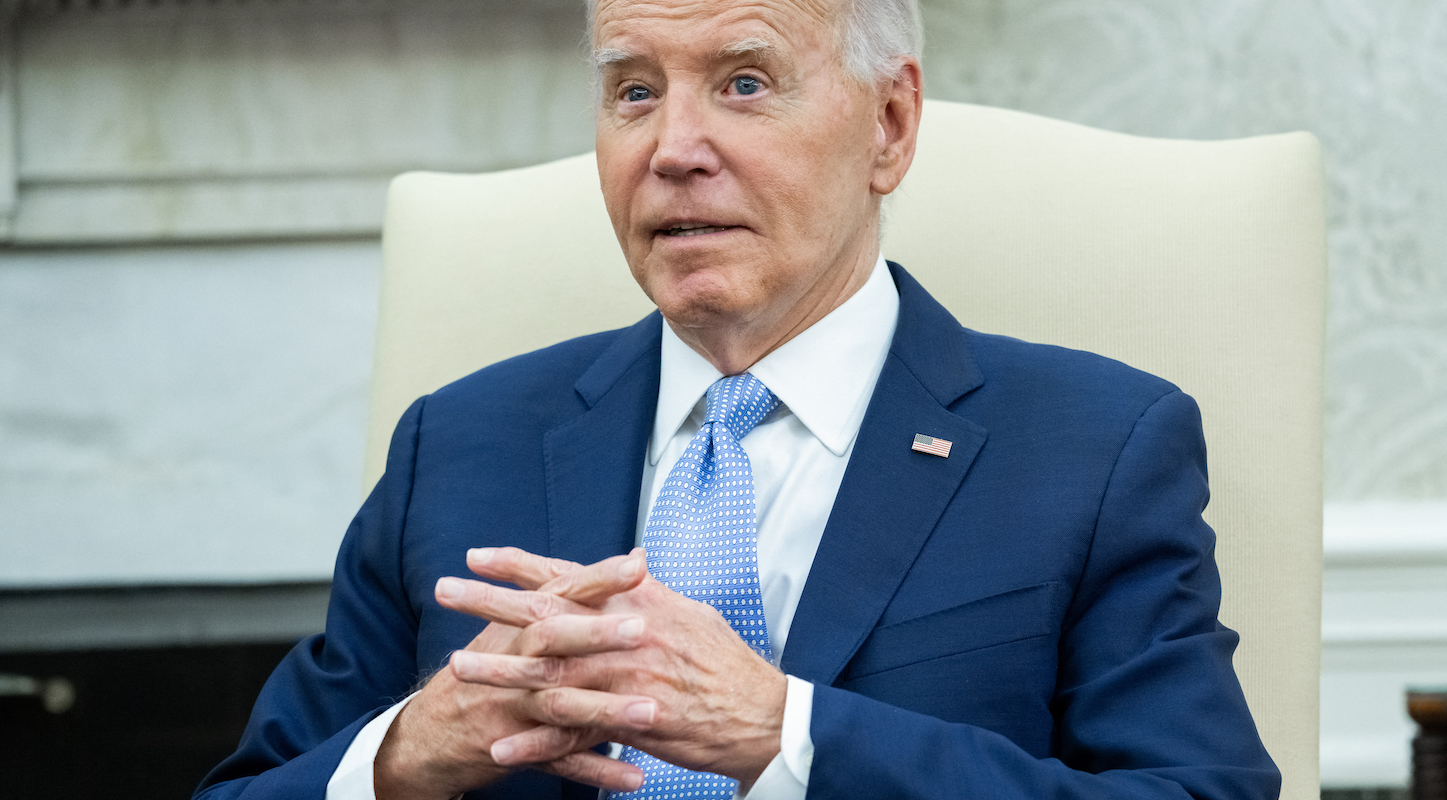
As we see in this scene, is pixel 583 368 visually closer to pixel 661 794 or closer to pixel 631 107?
pixel 631 107

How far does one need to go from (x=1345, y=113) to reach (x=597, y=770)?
2.03 metres

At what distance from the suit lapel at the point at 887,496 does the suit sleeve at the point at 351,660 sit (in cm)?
43

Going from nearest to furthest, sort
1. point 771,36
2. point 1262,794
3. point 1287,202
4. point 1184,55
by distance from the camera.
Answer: point 1262,794 → point 771,36 → point 1287,202 → point 1184,55

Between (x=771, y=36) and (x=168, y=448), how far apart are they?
5.93ft

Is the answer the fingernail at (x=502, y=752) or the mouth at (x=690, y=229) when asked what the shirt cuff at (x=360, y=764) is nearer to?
the fingernail at (x=502, y=752)

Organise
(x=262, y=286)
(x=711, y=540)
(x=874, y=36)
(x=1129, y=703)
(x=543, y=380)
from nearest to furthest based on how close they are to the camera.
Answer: (x=1129, y=703), (x=711, y=540), (x=874, y=36), (x=543, y=380), (x=262, y=286)

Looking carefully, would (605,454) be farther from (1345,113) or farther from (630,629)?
(1345,113)

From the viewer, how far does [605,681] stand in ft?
3.33

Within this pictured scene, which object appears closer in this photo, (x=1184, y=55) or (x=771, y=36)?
(x=771, y=36)

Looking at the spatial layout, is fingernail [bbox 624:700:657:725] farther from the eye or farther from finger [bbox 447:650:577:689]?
the eye

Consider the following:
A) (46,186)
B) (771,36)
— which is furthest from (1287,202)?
(46,186)

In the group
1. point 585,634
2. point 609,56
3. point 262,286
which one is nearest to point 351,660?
point 585,634

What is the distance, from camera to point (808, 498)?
4.10 ft

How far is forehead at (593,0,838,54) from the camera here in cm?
122
